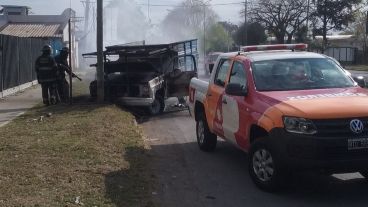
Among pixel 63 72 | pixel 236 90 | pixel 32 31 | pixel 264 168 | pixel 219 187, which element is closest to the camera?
pixel 264 168

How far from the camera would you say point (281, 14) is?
66.0 metres

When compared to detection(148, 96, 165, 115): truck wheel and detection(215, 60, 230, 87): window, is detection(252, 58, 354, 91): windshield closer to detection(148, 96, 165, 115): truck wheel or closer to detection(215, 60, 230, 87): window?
detection(215, 60, 230, 87): window

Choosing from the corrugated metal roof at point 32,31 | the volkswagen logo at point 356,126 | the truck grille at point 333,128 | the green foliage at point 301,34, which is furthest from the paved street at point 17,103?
the green foliage at point 301,34

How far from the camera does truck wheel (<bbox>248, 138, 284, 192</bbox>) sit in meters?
6.73

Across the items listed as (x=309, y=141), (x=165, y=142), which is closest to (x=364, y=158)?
(x=309, y=141)

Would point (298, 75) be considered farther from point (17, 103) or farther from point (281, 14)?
point (281, 14)

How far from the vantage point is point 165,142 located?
36.2ft

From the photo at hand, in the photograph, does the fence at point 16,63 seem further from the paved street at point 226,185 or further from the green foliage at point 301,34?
the green foliage at point 301,34

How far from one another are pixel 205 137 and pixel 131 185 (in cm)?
290

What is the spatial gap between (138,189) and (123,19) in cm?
7125

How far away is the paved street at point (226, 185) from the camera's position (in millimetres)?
6645

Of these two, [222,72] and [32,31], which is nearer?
[222,72]

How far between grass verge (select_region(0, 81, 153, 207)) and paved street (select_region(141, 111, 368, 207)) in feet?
1.10

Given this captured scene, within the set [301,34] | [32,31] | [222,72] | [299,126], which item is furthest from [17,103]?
[301,34]
